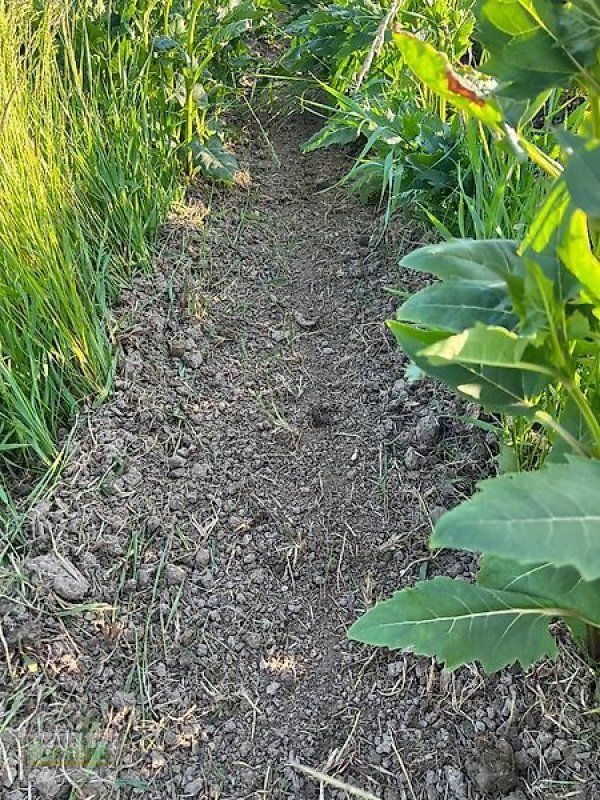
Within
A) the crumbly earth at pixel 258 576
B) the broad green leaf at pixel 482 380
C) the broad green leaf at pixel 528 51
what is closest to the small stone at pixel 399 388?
the crumbly earth at pixel 258 576

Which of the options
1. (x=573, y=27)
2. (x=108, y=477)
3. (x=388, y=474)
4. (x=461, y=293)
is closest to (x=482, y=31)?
(x=573, y=27)

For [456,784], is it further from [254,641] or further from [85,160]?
[85,160]

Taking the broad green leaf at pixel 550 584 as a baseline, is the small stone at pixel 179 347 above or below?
below

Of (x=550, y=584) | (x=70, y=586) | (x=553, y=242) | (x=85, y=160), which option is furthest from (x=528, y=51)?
(x=85, y=160)

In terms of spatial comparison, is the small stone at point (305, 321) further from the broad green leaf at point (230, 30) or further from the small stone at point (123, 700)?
the small stone at point (123, 700)

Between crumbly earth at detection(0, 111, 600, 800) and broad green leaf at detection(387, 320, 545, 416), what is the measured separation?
531 mm

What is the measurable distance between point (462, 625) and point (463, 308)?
0.46 m

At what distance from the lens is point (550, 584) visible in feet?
3.90

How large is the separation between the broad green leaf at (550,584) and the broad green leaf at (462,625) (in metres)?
0.02

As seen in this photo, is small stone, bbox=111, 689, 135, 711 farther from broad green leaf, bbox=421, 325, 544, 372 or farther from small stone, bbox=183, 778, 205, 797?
broad green leaf, bbox=421, 325, 544, 372

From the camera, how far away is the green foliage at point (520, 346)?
840 millimetres

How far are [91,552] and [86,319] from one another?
587 mm

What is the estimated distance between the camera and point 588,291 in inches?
40.4

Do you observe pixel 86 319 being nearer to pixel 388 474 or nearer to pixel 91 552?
pixel 91 552
